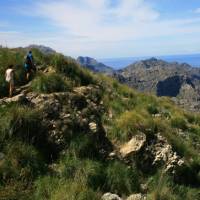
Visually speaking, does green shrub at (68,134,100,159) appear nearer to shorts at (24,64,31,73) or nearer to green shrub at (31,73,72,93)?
green shrub at (31,73,72,93)

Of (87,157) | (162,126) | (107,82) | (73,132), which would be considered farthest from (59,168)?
(107,82)

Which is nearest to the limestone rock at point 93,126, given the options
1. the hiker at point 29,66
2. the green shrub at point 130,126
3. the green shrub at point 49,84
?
the green shrub at point 130,126

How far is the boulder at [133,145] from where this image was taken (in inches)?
434

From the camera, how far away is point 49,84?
12945 mm

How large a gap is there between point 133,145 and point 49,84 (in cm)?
362

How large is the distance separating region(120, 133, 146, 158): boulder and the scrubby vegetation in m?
0.21

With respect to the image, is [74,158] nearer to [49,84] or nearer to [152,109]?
[49,84]

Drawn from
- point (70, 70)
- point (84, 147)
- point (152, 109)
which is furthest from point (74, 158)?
point (152, 109)

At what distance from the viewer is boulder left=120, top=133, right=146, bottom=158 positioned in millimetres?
11024

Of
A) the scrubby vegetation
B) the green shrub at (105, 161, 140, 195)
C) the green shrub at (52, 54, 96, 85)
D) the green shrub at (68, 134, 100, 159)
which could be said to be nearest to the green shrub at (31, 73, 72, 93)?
the scrubby vegetation

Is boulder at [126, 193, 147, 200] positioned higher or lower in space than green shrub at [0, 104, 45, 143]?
lower

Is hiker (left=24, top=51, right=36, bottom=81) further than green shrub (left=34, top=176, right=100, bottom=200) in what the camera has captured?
Yes

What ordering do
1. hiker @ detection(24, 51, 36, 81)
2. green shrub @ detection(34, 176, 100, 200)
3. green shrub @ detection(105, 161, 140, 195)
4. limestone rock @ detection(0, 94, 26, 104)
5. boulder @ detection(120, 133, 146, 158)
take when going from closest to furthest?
green shrub @ detection(34, 176, 100, 200) < green shrub @ detection(105, 161, 140, 195) < boulder @ detection(120, 133, 146, 158) < limestone rock @ detection(0, 94, 26, 104) < hiker @ detection(24, 51, 36, 81)

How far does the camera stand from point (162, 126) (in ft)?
41.2
